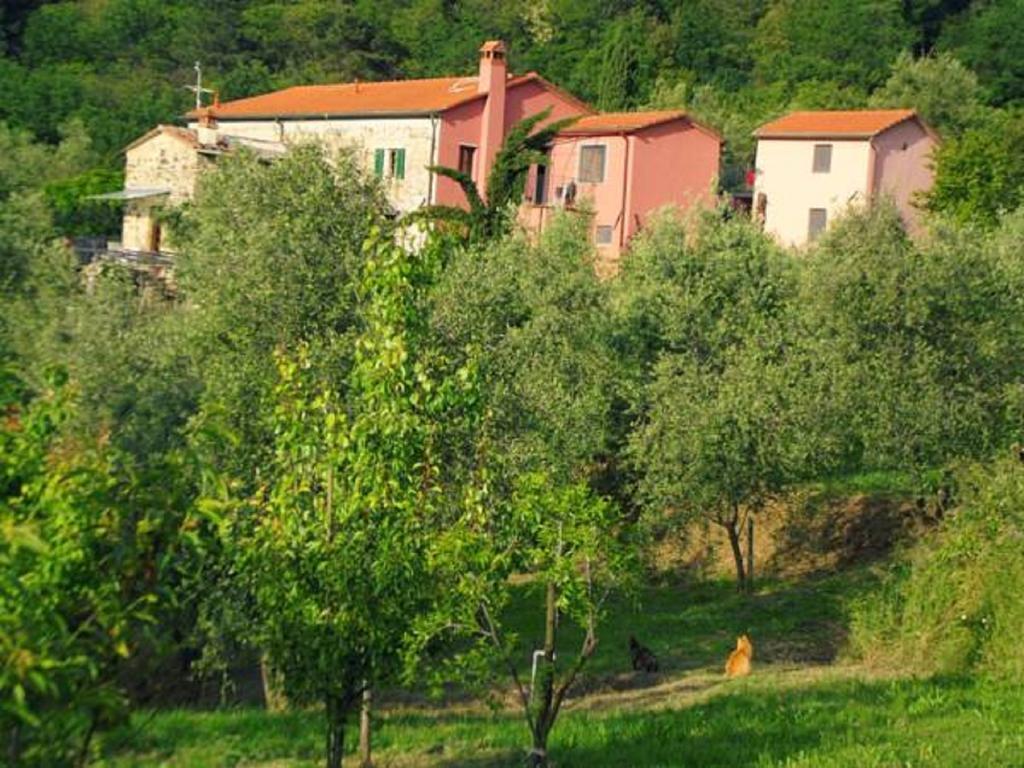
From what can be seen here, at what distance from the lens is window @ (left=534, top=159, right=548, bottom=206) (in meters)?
56.5

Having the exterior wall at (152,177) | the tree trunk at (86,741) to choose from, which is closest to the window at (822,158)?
the exterior wall at (152,177)

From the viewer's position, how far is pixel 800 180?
61094 mm

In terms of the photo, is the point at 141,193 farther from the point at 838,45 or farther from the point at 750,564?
the point at 838,45

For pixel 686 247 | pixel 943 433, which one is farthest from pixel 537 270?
pixel 943 433

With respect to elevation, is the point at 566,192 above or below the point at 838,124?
below

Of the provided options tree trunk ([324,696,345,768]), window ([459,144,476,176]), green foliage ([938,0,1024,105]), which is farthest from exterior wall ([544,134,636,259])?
tree trunk ([324,696,345,768])

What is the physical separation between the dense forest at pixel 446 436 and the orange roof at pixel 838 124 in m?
3.58

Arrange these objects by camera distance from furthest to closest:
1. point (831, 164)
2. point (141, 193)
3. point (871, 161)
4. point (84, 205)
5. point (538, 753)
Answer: point (84, 205), point (831, 164), point (871, 161), point (141, 193), point (538, 753)

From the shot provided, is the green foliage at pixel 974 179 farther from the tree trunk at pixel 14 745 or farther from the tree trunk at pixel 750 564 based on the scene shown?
the tree trunk at pixel 14 745

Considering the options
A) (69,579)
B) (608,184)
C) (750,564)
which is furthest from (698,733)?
(608,184)

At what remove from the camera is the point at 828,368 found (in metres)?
26.3

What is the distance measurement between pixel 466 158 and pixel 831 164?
593 inches

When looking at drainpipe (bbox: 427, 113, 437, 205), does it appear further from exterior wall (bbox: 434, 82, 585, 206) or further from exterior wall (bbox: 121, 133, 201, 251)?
exterior wall (bbox: 121, 133, 201, 251)

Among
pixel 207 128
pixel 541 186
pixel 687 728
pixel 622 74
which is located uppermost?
pixel 622 74
